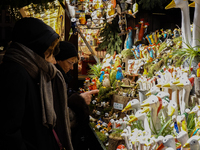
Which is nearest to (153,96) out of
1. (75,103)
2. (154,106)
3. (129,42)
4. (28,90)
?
(154,106)

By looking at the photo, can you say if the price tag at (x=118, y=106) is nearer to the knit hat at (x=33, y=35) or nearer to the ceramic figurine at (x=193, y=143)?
the ceramic figurine at (x=193, y=143)

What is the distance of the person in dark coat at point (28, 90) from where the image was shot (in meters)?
0.93

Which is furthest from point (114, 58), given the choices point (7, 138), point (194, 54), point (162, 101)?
point (7, 138)

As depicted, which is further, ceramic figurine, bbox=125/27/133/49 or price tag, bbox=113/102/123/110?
ceramic figurine, bbox=125/27/133/49

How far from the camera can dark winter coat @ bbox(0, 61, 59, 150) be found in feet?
3.03

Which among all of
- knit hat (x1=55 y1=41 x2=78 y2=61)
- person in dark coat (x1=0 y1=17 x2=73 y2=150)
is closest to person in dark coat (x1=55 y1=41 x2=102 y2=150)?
knit hat (x1=55 y1=41 x2=78 y2=61)

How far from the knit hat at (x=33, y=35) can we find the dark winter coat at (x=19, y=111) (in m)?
0.13

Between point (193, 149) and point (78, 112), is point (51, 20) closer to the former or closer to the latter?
point (78, 112)

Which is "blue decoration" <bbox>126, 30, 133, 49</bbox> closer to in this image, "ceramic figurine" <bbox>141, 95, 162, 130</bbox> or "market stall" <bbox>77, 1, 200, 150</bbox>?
"market stall" <bbox>77, 1, 200, 150</bbox>

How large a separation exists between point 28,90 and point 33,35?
0.82 feet

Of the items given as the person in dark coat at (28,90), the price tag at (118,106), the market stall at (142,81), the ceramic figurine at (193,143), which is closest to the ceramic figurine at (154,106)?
the market stall at (142,81)

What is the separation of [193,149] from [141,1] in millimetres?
4220

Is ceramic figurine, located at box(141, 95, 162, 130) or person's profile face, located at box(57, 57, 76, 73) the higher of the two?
person's profile face, located at box(57, 57, 76, 73)

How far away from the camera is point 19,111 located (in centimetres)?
94
